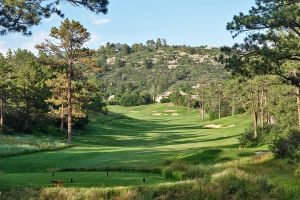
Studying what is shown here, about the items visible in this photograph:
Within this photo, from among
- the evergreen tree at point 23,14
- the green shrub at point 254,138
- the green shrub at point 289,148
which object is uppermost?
the evergreen tree at point 23,14

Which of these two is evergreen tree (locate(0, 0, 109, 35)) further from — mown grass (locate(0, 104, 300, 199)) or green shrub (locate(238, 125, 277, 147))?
green shrub (locate(238, 125, 277, 147))

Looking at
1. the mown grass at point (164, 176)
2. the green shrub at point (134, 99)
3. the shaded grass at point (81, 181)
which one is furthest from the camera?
the green shrub at point (134, 99)

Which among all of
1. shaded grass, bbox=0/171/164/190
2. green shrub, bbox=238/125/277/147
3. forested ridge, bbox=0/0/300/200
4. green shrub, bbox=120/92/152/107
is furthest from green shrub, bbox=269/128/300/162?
green shrub, bbox=120/92/152/107

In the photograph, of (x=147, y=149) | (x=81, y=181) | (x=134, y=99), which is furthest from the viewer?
(x=134, y=99)

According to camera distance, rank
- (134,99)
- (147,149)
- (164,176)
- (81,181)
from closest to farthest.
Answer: (81,181) → (164,176) → (147,149) → (134,99)

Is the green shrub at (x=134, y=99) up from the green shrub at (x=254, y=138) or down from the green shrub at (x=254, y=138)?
up

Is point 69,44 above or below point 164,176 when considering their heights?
above

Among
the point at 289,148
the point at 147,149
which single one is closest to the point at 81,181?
the point at 289,148

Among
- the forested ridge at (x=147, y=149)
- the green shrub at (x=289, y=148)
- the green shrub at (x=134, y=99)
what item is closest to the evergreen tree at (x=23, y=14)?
the forested ridge at (x=147, y=149)

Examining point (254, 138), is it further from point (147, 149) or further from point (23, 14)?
point (23, 14)

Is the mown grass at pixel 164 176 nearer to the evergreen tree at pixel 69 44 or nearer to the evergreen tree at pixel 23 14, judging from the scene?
the evergreen tree at pixel 23 14

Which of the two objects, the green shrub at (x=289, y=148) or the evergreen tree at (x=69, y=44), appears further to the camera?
the evergreen tree at (x=69, y=44)

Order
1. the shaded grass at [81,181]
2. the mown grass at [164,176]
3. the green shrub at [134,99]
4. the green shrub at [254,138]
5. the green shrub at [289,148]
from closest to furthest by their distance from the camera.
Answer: the mown grass at [164,176] → the shaded grass at [81,181] → the green shrub at [289,148] → the green shrub at [254,138] → the green shrub at [134,99]

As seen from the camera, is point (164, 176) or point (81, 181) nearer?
point (81, 181)
